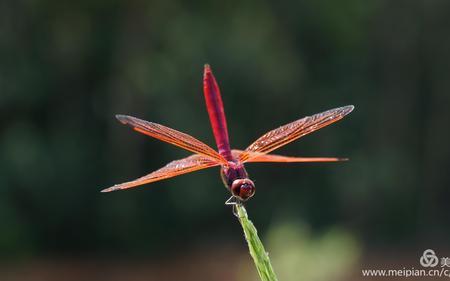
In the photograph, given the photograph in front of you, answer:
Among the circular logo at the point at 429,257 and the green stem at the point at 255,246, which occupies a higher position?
the green stem at the point at 255,246

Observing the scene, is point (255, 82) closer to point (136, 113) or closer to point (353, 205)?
point (136, 113)

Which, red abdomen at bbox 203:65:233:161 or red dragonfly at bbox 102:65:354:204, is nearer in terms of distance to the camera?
red dragonfly at bbox 102:65:354:204

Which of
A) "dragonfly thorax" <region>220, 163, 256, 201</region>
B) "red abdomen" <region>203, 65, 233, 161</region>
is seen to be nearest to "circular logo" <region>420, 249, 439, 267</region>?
"red abdomen" <region>203, 65, 233, 161</region>

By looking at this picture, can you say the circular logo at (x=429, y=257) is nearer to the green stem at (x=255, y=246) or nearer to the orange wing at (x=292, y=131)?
the orange wing at (x=292, y=131)

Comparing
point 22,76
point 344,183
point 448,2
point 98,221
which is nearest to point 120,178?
point 98,221

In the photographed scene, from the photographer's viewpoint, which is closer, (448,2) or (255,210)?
(255,210)

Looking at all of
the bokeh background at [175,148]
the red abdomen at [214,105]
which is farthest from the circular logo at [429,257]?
the bokeh background at [175,148]

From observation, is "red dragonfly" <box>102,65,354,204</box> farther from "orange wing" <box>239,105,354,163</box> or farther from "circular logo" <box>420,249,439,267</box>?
"circular logo" <box>420,249,439,267</box>

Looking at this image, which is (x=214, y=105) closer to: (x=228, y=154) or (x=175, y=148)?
(x=228, y=154)
